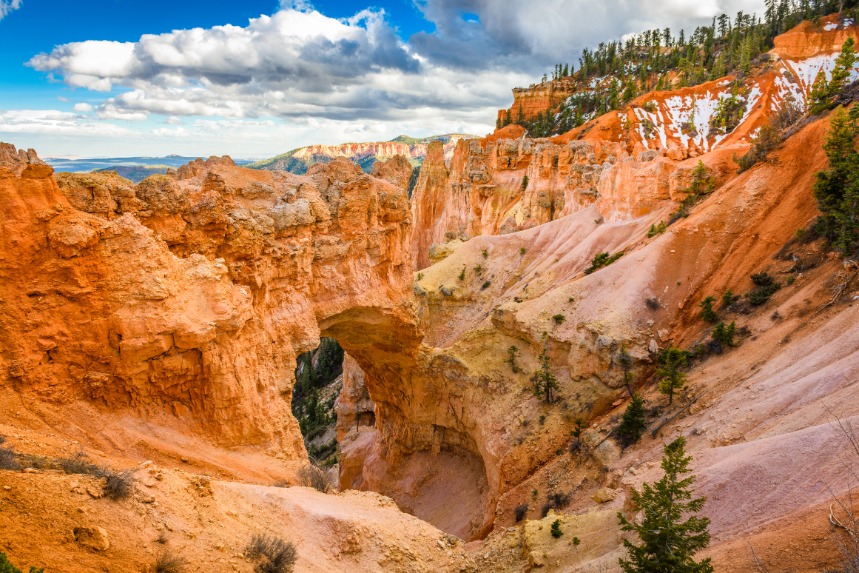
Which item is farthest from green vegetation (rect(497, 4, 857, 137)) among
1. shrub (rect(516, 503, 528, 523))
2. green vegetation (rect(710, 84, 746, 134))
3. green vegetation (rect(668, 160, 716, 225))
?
shrub (rect(516, 503, 528, 523))

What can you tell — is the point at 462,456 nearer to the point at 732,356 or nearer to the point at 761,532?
the point at 732,356

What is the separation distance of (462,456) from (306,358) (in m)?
44.2

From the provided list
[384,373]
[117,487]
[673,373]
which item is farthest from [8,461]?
[384,373]

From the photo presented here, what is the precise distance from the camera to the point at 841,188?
1010 inches

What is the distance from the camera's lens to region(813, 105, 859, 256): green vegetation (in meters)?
23.3

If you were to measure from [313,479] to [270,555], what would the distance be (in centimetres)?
744

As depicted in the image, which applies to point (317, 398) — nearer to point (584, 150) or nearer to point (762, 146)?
point (584, 150)

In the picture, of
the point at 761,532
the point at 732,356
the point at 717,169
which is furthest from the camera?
the point at 717,169

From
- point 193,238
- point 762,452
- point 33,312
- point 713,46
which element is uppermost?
point 713,46

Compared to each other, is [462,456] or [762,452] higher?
[762,452]

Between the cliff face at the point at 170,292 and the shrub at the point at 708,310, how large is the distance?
19.6m

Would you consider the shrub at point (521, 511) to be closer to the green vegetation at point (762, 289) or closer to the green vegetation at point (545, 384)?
the green vegetation at point (545, 384)

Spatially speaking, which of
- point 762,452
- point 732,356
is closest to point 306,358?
point 732,356

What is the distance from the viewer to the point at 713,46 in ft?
346
